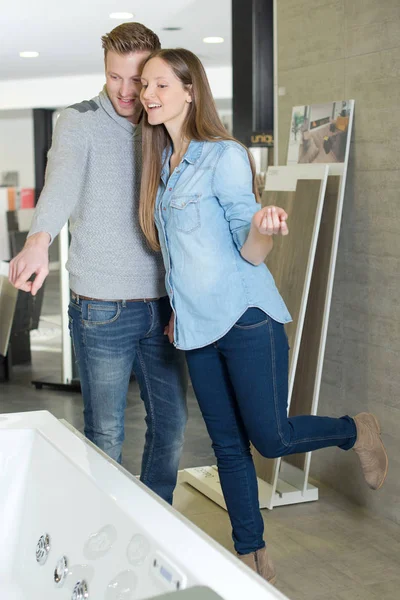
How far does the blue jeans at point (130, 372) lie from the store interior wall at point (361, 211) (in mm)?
884

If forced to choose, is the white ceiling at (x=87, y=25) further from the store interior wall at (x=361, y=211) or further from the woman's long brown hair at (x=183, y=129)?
the woman's long brown hair at (x=183, y=129)

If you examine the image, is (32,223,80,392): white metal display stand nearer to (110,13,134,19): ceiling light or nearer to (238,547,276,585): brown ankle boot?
(110,13,134,19): ceiling light

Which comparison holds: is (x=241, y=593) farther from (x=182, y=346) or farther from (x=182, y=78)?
(x=182, y=78)

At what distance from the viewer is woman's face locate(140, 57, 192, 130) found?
2.11 meters

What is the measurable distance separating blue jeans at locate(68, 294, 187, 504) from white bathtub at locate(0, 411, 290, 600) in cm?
23

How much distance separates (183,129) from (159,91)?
13cm

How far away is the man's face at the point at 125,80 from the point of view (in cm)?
220

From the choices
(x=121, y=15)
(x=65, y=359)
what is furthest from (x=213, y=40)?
(x=65, y=359)

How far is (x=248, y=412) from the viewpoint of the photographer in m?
2.26

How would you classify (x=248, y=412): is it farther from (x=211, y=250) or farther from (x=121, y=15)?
(x=121, y=15)

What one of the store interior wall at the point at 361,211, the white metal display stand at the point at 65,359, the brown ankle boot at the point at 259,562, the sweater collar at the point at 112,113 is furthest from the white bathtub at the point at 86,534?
the white metal display stand at the point at 65,359

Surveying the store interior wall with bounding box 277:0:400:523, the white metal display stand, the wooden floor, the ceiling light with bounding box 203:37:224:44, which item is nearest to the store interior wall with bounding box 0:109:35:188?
the ceiling light with bounding box 203:37:224:44

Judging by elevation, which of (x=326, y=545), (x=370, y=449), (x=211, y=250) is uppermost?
(x=211, y=250)

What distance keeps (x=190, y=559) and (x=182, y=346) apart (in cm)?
Answer: 86
